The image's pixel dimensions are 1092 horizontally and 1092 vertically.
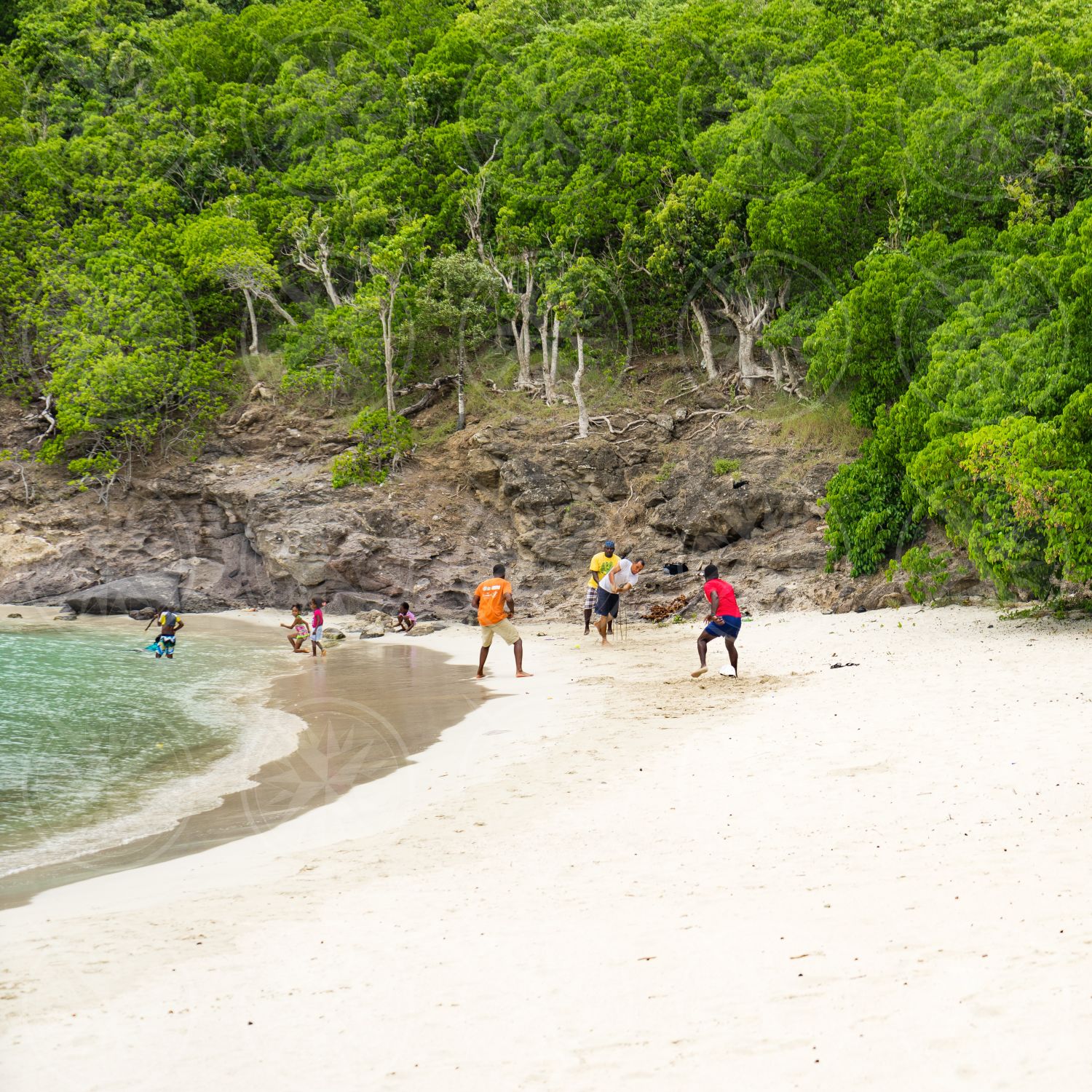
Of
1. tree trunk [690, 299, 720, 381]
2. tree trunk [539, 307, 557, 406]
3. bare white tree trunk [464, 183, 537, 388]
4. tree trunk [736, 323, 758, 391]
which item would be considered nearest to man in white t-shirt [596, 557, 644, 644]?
tree trunk [736, 323, 758, 391]

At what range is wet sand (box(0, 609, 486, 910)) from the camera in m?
6.98

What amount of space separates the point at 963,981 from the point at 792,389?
27.9 meters

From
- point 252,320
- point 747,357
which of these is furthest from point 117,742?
point 252,320

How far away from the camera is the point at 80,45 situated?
54.1m

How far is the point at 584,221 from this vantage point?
34844 millimetres

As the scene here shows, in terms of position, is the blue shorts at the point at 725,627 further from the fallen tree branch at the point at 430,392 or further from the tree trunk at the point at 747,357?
the fallen tree branch at the point at 430,392

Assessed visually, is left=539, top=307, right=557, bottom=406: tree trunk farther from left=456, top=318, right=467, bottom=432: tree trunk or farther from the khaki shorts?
the khaki shorts

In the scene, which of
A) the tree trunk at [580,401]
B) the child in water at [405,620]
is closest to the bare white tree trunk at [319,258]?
the tree trunk at [580,401]

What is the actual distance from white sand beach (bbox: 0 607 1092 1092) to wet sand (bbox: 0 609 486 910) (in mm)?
496

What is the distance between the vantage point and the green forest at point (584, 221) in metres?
18.2

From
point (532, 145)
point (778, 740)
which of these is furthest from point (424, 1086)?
point (532, 145)

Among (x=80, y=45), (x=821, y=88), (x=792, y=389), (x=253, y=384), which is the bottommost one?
(x=792, y=389)

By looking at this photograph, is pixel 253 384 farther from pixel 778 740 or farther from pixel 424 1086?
pixel 424 1086

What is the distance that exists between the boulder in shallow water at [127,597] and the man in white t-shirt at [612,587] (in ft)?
64.1
